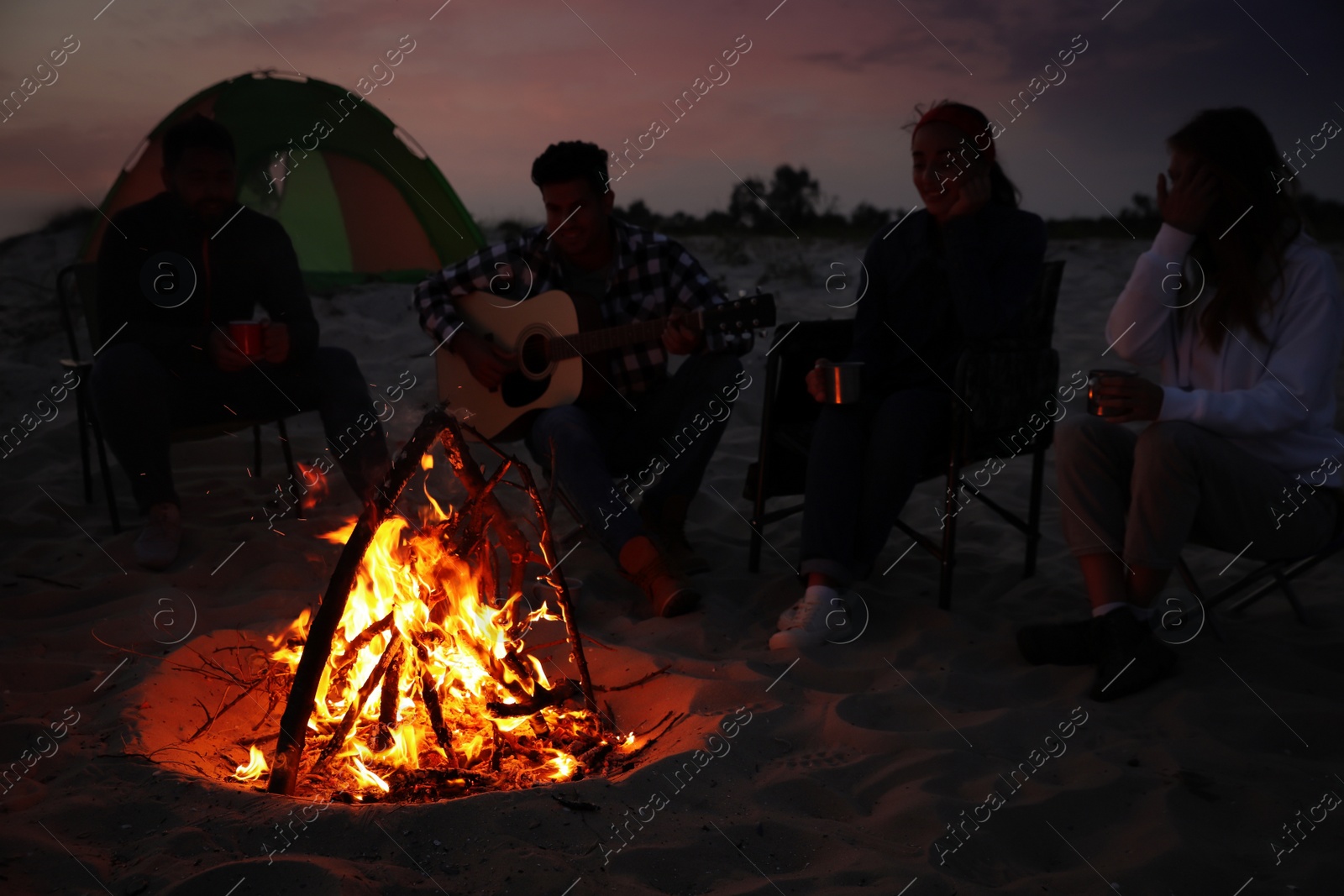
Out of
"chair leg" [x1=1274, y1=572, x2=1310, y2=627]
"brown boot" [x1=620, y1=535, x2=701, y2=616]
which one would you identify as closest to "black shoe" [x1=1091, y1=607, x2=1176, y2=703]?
"chair leg" [x1=1274, y1=572, x2=1310, y2=627]

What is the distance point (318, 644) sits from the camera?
6.25 ft

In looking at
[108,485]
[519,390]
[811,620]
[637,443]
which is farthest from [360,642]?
[108,485]

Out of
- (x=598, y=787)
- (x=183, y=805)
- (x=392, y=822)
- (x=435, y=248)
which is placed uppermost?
(x=435, y=248)

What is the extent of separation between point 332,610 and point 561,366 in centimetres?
185

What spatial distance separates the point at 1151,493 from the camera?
2.53 metres

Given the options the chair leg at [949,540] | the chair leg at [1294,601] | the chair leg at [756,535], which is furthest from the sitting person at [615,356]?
the chair leg at [1294,601]

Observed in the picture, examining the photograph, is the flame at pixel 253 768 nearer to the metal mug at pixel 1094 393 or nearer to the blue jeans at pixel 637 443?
the blue jeans at pixel 637 443

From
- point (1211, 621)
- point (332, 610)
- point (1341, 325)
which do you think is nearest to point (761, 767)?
point (332, 610)

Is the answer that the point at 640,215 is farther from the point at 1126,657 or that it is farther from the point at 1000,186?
the point at 1126,657

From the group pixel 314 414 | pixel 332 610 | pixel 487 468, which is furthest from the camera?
pixel 314 414

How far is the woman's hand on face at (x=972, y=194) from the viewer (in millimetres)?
3117

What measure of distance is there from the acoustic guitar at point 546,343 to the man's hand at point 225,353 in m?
0.76

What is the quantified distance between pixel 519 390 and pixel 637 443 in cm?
55

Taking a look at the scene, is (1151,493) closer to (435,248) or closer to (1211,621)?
(1211,621)
